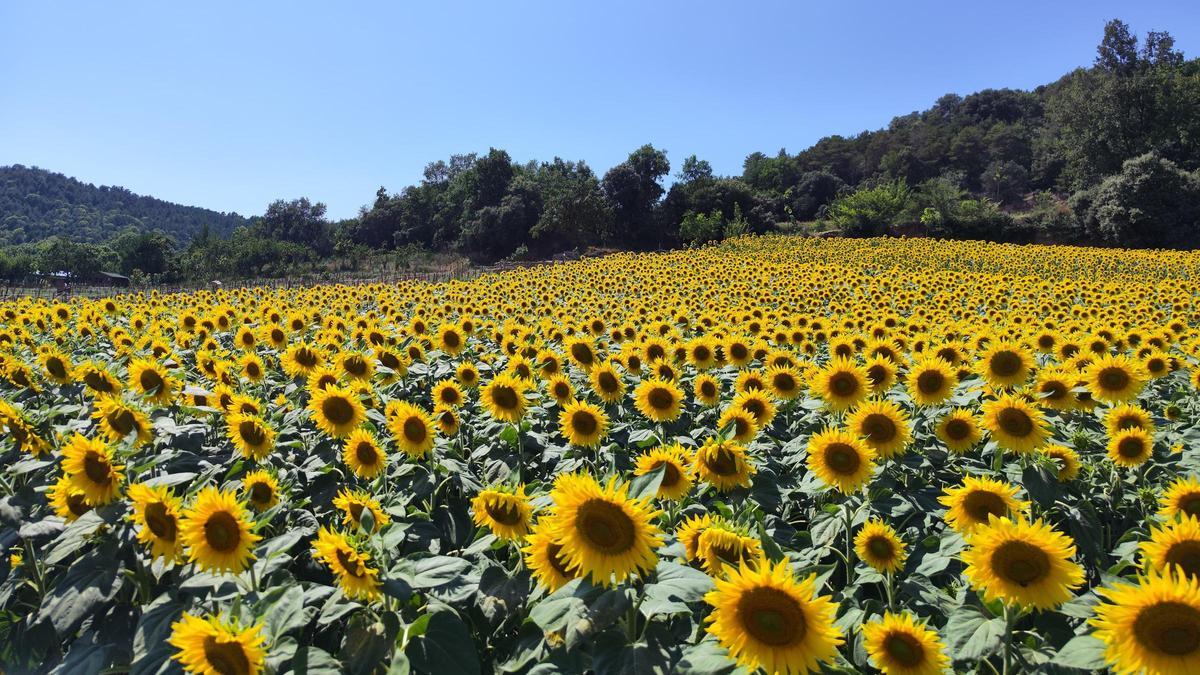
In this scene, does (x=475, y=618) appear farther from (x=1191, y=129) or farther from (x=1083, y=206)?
(x=1191, y=129)

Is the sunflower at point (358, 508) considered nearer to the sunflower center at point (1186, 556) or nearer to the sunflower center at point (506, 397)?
the sunflower center at point (506, 397)

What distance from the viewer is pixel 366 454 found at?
2977 millimetres

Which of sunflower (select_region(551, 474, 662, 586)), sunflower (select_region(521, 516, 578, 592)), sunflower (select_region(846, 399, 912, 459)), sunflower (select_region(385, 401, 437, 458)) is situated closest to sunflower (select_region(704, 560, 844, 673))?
sunflower (select_region(551, 474, 662, 586))

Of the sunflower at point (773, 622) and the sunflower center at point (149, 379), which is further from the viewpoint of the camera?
the sunflower center at point (149, 379)

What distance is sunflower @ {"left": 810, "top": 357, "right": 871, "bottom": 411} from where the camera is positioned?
370 cm

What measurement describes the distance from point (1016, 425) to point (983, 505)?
1.03 metres

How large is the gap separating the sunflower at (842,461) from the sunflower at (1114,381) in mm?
2254

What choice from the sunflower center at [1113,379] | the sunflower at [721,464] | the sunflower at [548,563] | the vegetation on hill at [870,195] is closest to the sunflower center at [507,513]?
the sunflower at [548,563]

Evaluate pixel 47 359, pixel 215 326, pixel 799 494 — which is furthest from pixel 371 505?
pixel 215 326

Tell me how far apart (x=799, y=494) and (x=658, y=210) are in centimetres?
5237

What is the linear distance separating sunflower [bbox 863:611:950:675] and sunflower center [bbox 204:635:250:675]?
167 centimetres

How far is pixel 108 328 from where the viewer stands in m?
7.57

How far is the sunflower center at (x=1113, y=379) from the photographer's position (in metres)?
3.89

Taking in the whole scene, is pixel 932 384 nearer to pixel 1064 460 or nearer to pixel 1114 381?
pixel 1064 460
